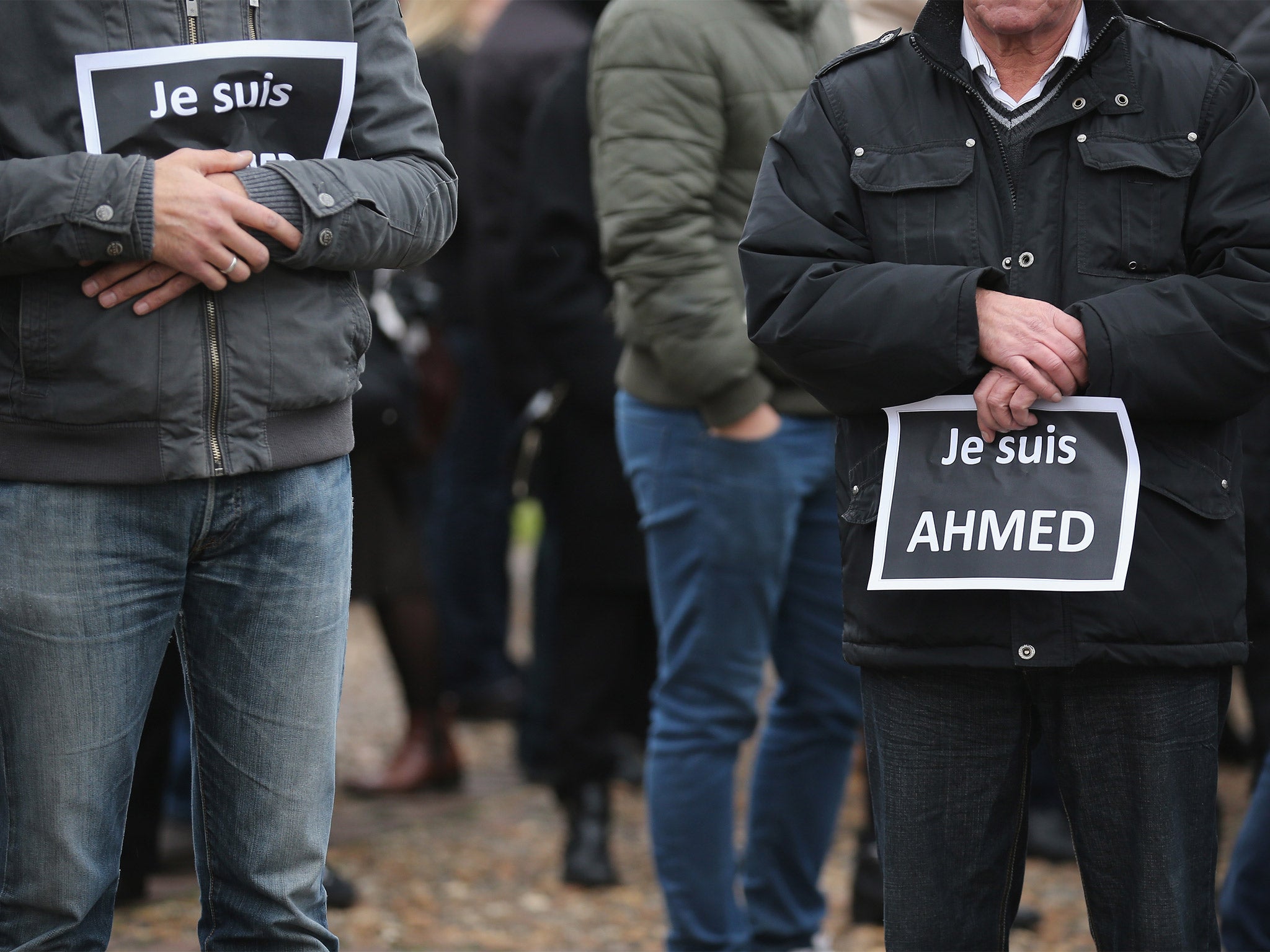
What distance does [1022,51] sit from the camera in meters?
2.53

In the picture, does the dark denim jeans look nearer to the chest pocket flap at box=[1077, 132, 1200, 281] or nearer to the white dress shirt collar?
the chest pocket flap at box=[1077, 132, 1200, 281]

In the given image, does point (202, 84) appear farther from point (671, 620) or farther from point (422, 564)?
point (422, 564)

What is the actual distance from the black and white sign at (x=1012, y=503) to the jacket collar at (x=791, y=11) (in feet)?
4.32

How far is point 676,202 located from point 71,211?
140 centimetres

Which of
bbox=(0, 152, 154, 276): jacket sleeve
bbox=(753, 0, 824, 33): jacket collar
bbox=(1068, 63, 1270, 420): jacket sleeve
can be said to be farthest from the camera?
bbox=(753, 0, 824, 33): jacket collar

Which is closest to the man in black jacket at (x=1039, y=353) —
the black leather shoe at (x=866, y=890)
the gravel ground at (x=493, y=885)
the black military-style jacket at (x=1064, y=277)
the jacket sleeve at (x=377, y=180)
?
the black military-style jacket at (x=1064, y=277)

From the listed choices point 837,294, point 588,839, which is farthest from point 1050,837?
point 837,294

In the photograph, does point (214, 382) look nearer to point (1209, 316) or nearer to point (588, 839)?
point (1209, 316)

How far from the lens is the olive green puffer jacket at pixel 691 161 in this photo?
3.37 m

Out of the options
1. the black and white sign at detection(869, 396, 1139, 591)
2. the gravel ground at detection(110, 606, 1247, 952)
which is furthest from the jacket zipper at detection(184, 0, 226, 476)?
the gravel ground at detection(110, 606, 1247, 952)

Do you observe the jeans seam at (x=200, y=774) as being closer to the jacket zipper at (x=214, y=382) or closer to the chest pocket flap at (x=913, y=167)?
the jacket zipper at (x=214, y=382)

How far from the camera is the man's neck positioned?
8.27ft

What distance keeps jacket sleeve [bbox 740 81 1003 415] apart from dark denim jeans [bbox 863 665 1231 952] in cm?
46

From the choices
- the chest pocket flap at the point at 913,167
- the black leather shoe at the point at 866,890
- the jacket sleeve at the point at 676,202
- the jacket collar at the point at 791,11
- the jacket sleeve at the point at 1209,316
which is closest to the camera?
the jacket sleeve at the point at 1209,316
